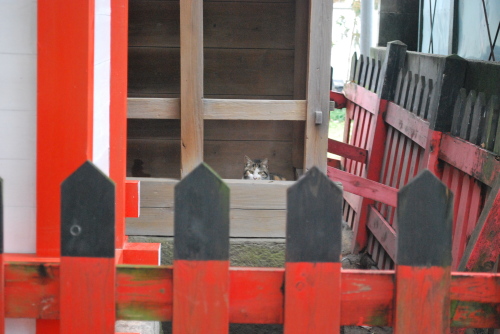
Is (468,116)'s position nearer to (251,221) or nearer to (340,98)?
(251,221)

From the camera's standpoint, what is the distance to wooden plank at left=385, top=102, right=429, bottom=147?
4613 mm

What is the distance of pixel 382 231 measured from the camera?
5.42 meters

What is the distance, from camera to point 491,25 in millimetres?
4852

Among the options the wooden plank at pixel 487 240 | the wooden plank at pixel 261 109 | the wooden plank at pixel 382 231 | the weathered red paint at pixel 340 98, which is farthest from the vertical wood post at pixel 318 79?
the weathered red paint at pixel 340 98

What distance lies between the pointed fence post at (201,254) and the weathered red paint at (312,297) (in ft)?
0.43

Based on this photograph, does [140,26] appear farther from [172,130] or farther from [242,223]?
[242,223]

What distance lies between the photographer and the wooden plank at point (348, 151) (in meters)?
6.17

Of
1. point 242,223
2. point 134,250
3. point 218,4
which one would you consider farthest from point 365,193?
point 134,250

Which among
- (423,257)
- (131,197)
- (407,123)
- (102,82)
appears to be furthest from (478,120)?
(423,257)

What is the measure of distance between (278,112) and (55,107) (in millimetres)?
2182

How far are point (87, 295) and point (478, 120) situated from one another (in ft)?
9.03

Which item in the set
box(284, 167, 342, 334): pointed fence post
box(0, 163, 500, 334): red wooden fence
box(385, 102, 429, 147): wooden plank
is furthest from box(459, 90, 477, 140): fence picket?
box(284, 167, 342, 334): pointed fence post

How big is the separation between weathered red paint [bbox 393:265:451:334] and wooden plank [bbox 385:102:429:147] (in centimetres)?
326

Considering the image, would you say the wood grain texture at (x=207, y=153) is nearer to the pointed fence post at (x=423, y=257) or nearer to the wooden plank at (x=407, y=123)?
the wooden plank at (x=407, y=123)
